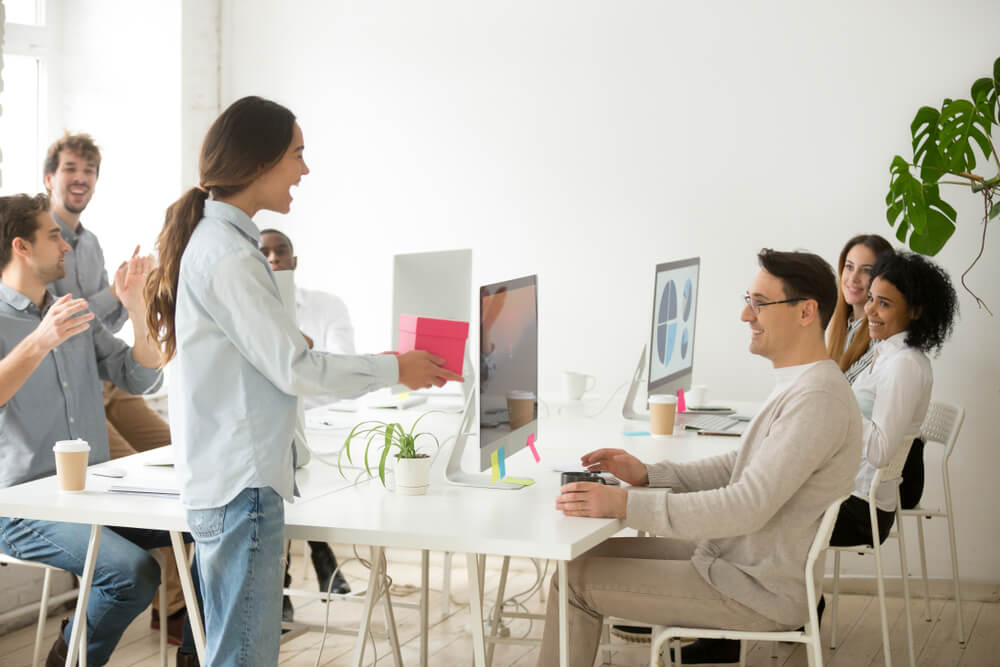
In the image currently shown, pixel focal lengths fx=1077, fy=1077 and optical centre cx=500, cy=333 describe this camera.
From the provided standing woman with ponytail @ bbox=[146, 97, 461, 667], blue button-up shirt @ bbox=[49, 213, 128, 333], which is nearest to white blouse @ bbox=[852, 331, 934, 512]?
standing woman with ponytail @ bbox=[146, 97, 461, 667]

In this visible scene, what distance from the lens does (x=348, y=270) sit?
16.6 ft

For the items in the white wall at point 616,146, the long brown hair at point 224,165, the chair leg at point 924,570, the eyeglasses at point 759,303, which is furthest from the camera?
the white wall at point 616,146

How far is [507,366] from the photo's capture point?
249cm

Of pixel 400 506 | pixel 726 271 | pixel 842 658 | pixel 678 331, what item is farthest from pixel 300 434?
pixel 726 271

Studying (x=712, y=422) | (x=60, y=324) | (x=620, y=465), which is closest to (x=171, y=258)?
(x=60, y=324)

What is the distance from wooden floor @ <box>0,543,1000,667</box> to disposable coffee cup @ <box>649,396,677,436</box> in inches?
28.1

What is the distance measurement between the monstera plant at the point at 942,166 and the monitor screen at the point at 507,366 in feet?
5.78

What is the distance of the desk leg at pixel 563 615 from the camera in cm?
206

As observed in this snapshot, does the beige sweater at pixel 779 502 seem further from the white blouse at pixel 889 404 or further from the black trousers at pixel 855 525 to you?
the black trousers at pixel 855 525

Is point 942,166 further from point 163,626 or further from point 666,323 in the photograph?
point 163,626

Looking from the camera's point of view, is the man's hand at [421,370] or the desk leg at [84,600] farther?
the desk leg at [84,600]

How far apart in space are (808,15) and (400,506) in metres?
3.02

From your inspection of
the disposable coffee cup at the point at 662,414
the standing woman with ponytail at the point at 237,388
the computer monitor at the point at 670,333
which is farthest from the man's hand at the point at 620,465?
the computer monitor at the point at 670,333

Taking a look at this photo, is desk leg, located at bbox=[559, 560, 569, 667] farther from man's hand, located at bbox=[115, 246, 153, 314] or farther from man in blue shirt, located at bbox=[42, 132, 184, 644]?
man in blue shirt, located at bbox=[42, 132, 184, 644]
